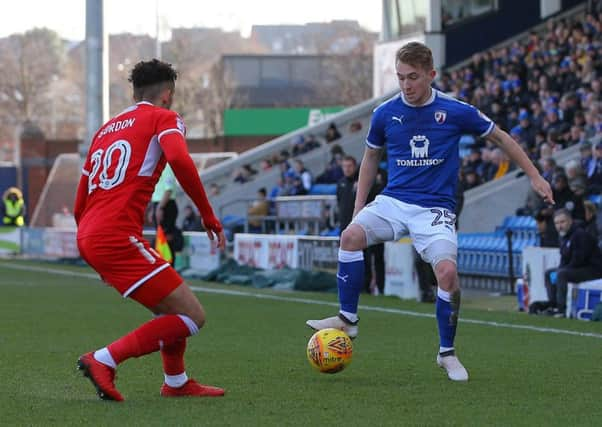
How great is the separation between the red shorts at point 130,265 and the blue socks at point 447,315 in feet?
7.02

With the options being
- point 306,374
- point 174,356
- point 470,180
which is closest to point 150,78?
point 174,356

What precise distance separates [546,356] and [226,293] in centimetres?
940

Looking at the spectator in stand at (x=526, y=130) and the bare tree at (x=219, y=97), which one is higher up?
the bare tree at (x=219, y=97)

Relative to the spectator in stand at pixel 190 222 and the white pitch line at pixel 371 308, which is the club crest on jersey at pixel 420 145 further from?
the spectator in stand at pixel 190 222

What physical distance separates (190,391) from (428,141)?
7.56 feet

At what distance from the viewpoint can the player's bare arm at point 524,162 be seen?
27.8 ft

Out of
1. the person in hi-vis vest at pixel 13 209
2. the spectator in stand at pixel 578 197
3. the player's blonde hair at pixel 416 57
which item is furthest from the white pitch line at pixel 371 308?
the person in hi-vis vest at pixel 13 209

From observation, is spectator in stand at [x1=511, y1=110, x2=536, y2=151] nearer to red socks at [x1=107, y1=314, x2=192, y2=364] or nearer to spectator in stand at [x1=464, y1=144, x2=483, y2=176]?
spectator in stand at [x1=464, y1=144, x2=483, y2=176]

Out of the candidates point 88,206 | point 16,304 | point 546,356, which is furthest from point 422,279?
point 88,206

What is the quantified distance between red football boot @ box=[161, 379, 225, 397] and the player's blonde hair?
2.41 m

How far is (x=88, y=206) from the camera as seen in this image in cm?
767

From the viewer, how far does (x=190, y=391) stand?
793cm

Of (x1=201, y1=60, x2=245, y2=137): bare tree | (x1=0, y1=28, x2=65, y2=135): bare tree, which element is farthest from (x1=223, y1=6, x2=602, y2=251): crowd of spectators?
(x1=0, y1=28, x2=65, y2=135): bare tree

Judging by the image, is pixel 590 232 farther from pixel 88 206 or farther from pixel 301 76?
pixel 301 76
